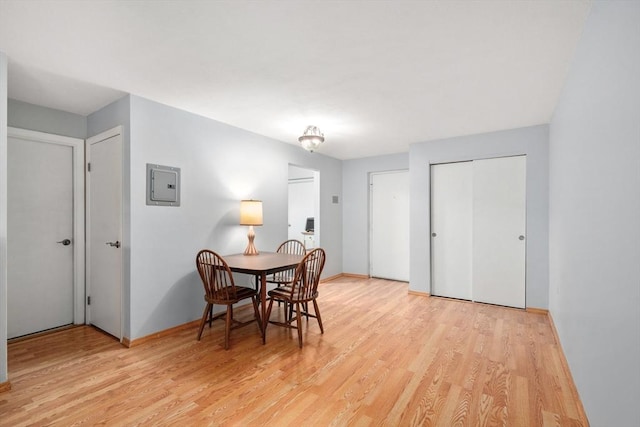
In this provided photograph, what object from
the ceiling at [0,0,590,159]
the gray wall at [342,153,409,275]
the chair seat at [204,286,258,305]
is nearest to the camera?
the ceiling at [0,0,590,159]

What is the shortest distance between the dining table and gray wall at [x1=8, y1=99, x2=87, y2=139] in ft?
7.41

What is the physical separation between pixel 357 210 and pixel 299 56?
4.02 metres

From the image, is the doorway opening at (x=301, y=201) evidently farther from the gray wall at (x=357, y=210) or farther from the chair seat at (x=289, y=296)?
the chair seat at (x=289, y=296)

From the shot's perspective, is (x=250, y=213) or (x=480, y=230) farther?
(x=480, y=230)

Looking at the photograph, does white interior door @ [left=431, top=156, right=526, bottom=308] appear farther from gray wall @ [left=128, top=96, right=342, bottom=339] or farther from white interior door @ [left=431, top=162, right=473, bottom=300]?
gray wall @ [left=128, top=96, right=342, bottom=339]

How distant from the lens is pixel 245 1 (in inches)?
62.9

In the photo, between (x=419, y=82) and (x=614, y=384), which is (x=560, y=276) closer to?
(x=614, y=384)

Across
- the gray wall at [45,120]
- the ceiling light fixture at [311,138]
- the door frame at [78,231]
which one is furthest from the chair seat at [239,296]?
the gray wall at [45,120]

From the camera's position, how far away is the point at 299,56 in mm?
2145

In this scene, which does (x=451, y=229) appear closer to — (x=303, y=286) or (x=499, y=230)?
(x=499, y=230)

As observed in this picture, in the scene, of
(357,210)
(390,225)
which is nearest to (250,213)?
(357,210)

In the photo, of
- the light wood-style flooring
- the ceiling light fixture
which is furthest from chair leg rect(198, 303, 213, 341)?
the ceiling light fixture

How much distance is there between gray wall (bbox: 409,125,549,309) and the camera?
376 centimetres

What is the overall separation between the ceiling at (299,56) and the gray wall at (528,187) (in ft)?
1.72
